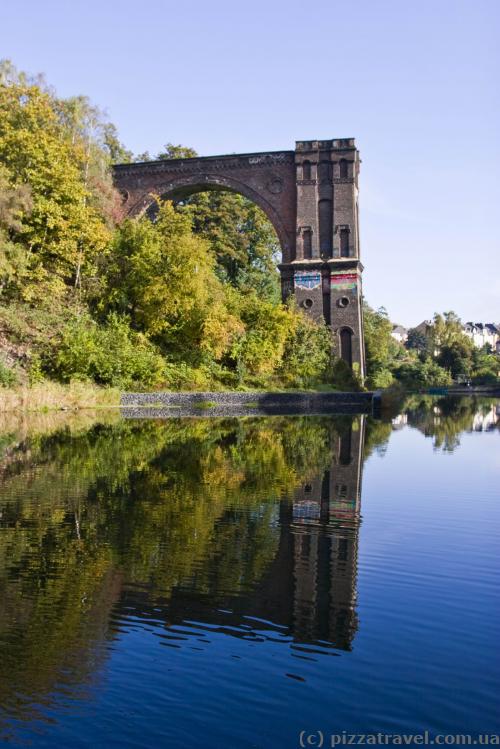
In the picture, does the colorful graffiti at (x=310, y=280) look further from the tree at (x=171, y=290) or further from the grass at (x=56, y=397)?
the grass at (x=56, y=397)

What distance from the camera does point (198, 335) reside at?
102 ft

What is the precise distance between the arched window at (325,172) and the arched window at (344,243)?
250cm

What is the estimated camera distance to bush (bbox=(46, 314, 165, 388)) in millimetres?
26500

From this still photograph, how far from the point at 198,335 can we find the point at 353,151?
12.2 m

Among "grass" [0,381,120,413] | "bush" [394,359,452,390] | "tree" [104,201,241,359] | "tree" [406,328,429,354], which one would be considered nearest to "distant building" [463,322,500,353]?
"tree" [406,328,429,354]

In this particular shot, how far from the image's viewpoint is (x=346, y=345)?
36188mm

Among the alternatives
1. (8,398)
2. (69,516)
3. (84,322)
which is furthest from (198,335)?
(69,516)

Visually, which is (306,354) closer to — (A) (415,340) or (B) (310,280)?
(B) (310,280)

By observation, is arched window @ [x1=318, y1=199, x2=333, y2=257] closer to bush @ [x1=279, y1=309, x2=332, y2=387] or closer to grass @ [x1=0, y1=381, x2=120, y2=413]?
bush @ [x1=279, y1=309, x2=332, y2=387]

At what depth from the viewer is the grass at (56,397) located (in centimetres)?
2291

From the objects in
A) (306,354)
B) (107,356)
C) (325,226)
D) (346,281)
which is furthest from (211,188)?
(107,356)

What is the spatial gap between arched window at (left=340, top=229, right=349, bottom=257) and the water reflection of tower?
25021mm

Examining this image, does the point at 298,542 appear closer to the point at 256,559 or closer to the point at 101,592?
the point at 256,559

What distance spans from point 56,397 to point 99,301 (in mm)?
7727
